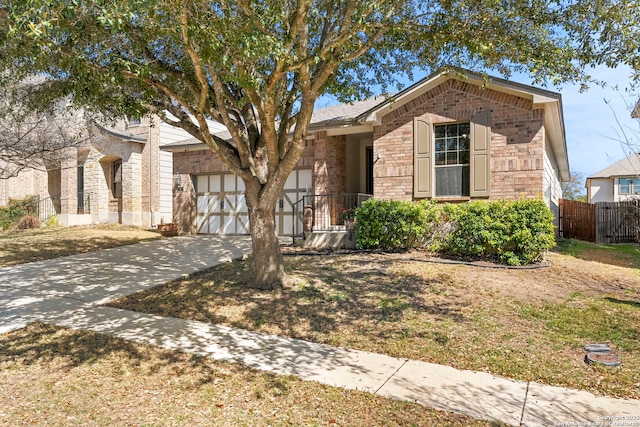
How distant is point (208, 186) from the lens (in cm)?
1579

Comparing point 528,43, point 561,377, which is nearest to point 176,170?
point 528,43

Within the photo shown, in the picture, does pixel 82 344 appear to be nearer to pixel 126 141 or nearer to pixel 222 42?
pixel 222 42

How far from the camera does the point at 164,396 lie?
12.8 ft

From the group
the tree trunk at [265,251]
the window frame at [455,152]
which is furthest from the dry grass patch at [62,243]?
the window frame at [455,152]

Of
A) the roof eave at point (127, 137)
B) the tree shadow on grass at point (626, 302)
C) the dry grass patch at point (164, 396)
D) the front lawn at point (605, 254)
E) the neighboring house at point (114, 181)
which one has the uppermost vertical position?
the roof eave at point (127, 137)

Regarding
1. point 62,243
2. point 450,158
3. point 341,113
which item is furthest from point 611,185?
point 62,243

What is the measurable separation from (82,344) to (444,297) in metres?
5.14

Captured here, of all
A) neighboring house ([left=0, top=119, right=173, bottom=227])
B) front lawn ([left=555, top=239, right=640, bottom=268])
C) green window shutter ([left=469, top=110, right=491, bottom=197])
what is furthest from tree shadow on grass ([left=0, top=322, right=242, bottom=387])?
neighboring house ([left=0, top=119, right=173, bottom=227])

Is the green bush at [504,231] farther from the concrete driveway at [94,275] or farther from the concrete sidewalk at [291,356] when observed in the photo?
the concrete driveway at [94,275]

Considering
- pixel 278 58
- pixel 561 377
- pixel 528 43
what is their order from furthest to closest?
pixel 528 43
pixel 278 58
pixel 561 377

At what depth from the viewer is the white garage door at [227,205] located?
46.5 ft

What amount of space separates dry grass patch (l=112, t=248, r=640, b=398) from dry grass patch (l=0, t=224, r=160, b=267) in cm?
524

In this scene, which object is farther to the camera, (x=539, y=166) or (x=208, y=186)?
(x=208, y=186)

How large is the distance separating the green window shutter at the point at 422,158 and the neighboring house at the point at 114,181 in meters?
11.7
